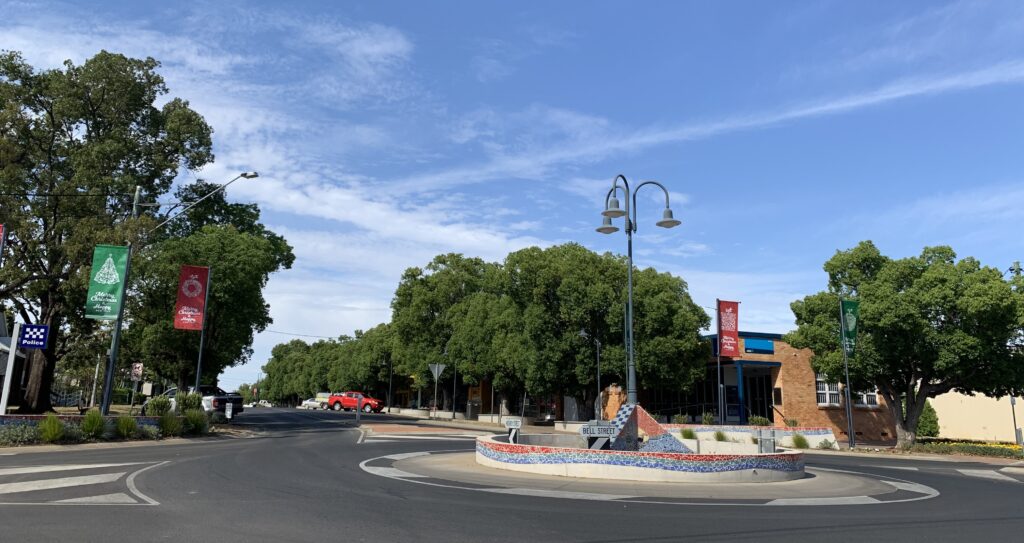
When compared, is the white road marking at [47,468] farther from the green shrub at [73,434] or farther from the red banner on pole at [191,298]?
the red banner on pole at [191,298]

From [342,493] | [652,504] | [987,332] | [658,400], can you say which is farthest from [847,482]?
[658,400]

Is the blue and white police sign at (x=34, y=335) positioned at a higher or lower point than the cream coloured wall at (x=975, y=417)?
higher

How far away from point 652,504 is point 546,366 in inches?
1128

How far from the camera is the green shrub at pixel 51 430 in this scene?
62.7 feet

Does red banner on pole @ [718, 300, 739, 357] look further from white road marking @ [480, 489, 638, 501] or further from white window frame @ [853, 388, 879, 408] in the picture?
white road marking @ [480, 489, 638, 501]

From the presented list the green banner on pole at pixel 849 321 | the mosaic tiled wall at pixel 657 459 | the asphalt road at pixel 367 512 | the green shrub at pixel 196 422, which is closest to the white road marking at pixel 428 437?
the green shrub at pixel 196 422

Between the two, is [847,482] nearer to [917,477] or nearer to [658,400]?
[917,477]

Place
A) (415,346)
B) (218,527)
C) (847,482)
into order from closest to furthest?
(218,527)
(847,482)
(415,346)

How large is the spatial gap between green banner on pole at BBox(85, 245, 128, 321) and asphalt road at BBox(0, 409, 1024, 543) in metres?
6.82

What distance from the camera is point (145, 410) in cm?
2530

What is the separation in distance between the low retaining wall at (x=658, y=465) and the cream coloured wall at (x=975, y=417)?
36.0m

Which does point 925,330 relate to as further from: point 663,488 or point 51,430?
point 51,430

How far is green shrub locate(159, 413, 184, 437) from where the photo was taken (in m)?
23.2

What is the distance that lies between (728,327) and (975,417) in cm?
2345
